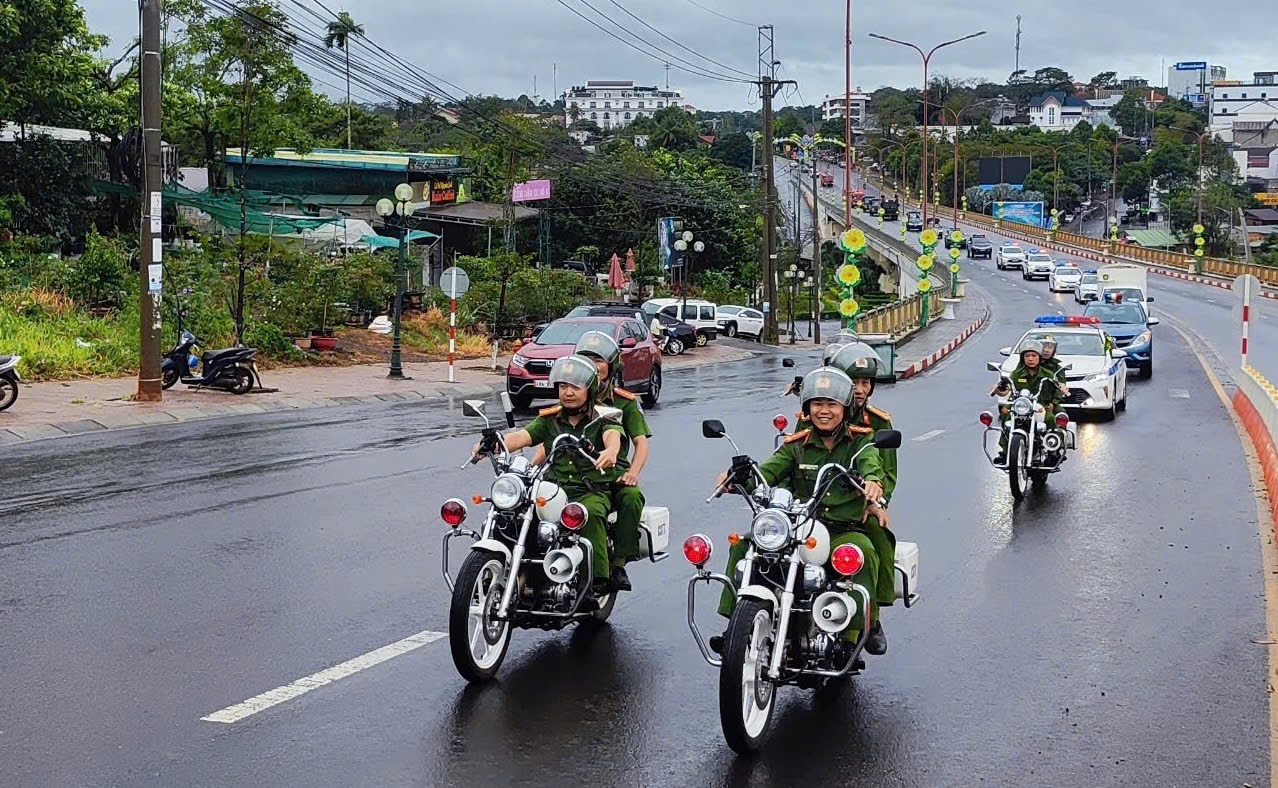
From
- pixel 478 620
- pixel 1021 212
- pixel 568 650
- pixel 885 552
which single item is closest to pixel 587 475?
pixel 568 650

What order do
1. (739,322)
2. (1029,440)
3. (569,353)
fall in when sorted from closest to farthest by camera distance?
(1029,440) < (569,353) < (739,322)

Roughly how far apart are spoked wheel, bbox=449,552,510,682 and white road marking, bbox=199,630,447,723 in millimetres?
566

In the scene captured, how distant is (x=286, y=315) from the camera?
105 feet

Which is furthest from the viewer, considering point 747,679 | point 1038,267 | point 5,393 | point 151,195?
point 1038,267

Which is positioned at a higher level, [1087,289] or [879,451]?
[1087,289]

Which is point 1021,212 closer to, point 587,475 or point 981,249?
point 981,249

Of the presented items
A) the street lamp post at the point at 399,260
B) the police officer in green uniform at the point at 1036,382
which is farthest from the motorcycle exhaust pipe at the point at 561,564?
the street lamp post at the point at 399,260

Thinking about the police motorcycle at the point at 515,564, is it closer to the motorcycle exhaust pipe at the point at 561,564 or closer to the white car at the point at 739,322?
the motorcycle exhaust pipe at the point at 561,564

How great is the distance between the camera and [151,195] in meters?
20.8

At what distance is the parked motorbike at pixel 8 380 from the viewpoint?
19516 mm

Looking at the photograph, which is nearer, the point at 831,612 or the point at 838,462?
the point at 831,612

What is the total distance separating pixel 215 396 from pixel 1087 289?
49131 millimetres

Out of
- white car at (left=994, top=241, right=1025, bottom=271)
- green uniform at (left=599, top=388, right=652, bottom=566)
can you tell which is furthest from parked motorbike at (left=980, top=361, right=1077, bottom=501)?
white car at (left=994, top=241, right=1025, bottom=271)

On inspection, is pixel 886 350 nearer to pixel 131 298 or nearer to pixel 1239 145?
pixel 131 298
